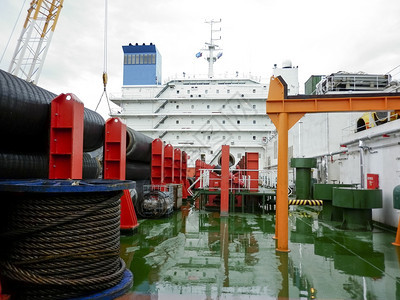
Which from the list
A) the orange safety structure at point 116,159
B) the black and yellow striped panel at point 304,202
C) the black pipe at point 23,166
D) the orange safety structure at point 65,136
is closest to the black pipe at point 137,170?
the orange safety structure at point 116,159

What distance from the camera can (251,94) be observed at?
30953mm

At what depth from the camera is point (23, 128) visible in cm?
461

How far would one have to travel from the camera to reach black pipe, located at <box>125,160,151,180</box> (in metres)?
9.52

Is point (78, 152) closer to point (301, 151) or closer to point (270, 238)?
point (270, 238)

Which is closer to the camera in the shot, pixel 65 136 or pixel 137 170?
pixel 65 136

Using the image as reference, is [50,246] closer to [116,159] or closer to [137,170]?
[116,159]

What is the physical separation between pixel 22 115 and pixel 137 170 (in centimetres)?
574

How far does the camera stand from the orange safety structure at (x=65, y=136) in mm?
4516

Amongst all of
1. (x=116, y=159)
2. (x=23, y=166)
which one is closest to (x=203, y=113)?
(x=116, y=159)

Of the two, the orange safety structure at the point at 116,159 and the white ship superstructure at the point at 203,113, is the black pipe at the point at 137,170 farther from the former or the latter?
the white ship superstructure at the point at 203,113

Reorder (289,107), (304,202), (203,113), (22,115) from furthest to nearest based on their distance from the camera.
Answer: (203,113) < (304,202) < (289,107) < (22,115)

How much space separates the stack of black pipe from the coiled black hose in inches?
64.0

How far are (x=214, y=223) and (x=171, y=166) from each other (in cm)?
399

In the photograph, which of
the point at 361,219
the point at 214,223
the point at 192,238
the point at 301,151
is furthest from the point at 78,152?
the point at 301,151
